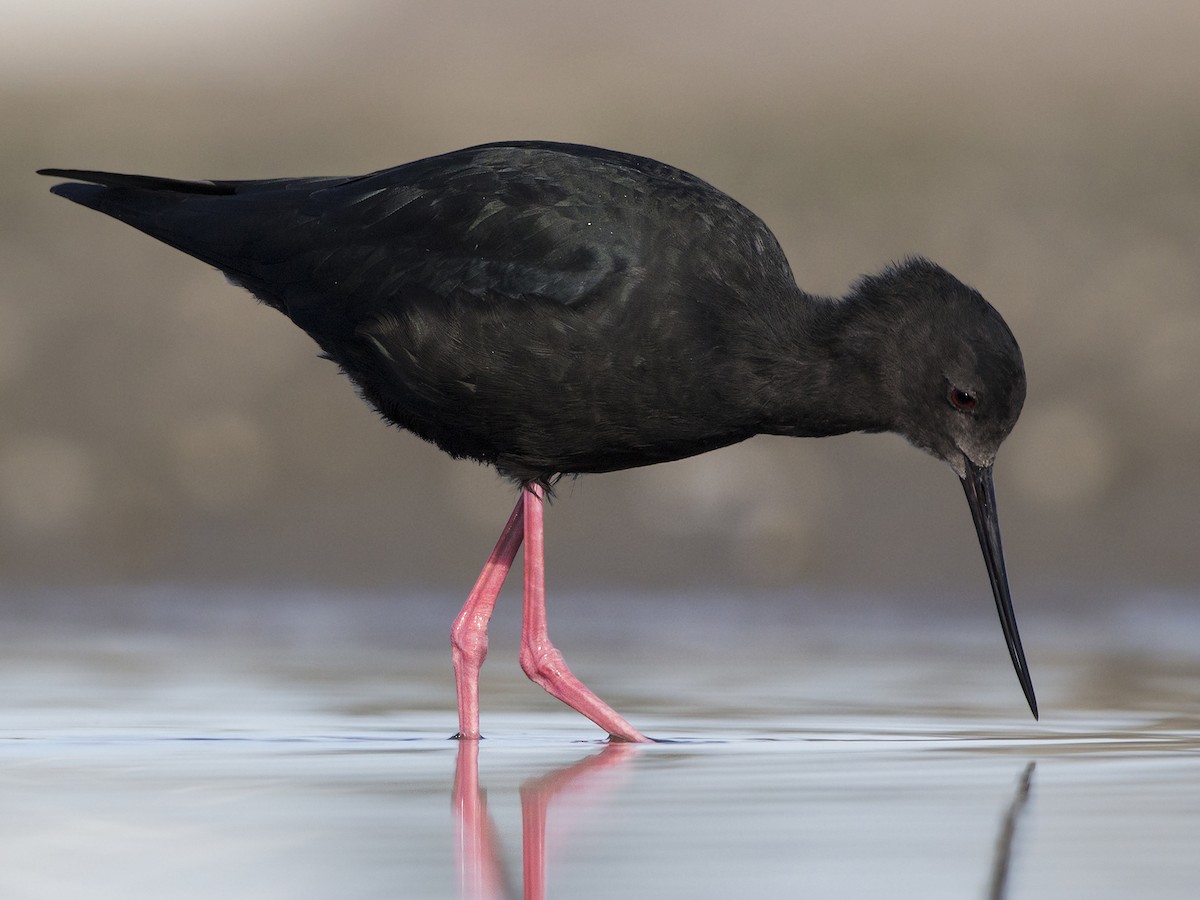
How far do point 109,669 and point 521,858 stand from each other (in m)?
3.70

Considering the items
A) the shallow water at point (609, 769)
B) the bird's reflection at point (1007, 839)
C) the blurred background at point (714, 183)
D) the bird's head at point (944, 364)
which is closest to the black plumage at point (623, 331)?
the bird's head at point (944, 364)

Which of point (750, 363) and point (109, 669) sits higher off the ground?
point (750, 363)

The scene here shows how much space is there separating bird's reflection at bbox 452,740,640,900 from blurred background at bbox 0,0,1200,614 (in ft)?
11.8

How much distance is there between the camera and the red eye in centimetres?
599

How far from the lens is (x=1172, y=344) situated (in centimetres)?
1102

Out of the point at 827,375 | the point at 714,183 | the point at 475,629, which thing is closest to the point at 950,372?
the point at 827,375

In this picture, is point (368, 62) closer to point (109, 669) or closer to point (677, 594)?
point (677, 594)

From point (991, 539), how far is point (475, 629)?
1666 millimetres

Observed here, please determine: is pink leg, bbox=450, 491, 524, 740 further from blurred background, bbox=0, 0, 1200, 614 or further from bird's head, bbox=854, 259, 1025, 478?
blurred background, bbox=0, 0, 1200, 614

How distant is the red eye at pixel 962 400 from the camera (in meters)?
5.99

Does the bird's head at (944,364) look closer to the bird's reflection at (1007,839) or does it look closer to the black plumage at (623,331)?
the black plumage at (623,331)

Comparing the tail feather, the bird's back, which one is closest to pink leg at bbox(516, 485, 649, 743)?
the bird's back

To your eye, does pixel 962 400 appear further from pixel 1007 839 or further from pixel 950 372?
pixel 1007 839

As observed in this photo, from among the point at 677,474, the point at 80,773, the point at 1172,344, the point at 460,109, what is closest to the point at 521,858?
the point at 80,773
